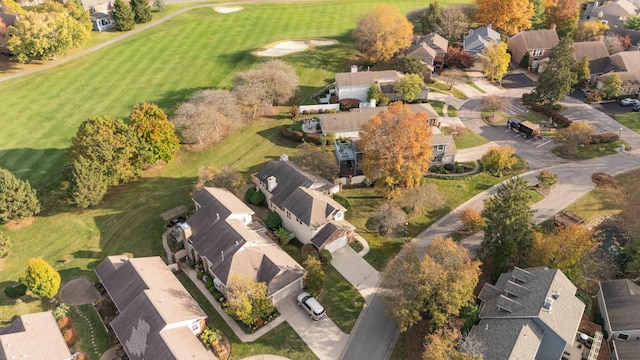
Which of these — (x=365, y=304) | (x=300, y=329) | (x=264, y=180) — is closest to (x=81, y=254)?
(x=264, y=180)

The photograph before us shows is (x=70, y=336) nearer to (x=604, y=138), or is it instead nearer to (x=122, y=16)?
(x=604, y=138)

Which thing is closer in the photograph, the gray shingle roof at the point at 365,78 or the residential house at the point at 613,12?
the gray shingle roof at the point at 365,78

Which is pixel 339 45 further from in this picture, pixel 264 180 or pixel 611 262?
pixel 611 262

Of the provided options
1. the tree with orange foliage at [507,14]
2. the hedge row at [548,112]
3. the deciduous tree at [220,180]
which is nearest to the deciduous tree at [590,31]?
the tree with orange foliage at [507,14]

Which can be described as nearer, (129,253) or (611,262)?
(611,262)

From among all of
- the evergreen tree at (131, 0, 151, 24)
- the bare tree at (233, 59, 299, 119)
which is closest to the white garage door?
the bare tree at (233, 59, 299, 119)

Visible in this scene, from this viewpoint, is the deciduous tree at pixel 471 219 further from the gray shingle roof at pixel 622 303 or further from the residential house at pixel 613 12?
the residential house at pixel 613 12
